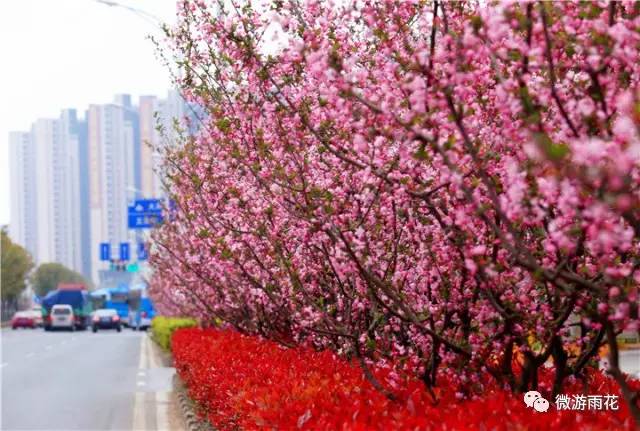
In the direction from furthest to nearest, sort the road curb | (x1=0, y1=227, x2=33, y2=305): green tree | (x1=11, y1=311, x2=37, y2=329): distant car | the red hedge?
(x1=0, y1=227, x2=33, y2=305): green tree
(x1=11, y1=311, x2=37, y2=329): distant car
the road curb
the red hedge

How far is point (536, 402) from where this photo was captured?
6.37 m

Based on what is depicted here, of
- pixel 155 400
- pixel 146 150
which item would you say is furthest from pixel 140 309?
pixel 146 150

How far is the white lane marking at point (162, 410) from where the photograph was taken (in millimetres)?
14822

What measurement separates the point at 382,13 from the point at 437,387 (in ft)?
9.14

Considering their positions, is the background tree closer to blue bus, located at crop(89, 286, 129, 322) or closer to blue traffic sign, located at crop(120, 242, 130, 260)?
blue bus, located at crop(89, 286, 129, 322)

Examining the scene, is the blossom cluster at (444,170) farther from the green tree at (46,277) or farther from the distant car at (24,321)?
the green tree at (46,277)

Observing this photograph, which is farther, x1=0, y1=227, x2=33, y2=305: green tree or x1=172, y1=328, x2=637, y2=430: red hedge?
x1=0, y1=227, x2=33, y2=305: green tree

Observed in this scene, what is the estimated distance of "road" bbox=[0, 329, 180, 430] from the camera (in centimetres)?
1569

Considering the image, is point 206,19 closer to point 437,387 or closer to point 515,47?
point 437,387

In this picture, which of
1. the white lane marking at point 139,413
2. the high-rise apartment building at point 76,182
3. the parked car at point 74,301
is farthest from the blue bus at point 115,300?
the high-rise apartment building at point 76,182

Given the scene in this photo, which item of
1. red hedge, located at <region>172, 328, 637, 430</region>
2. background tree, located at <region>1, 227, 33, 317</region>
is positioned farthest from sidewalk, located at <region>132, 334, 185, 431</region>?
background tree, located at <region>1, 227, 33, 317</region>

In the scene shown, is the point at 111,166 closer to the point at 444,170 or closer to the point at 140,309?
the point at 140,309

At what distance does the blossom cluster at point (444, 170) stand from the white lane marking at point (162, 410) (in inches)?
177

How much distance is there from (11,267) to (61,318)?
108ft
